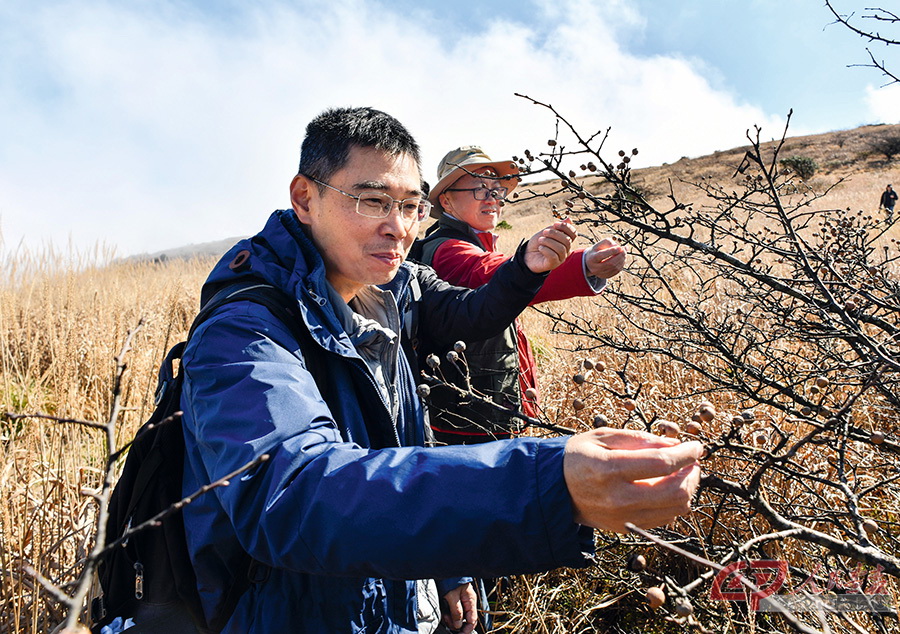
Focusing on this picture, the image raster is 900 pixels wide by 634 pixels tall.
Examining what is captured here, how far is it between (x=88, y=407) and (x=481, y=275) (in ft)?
10.3

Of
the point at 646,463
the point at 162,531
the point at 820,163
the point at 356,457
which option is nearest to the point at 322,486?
the point at 356,457

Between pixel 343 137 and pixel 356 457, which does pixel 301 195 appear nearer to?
pixel 343 137

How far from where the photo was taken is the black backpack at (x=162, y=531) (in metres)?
1.33

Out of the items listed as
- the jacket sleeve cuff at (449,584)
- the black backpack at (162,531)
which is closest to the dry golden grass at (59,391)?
the black backpack at (162,531)

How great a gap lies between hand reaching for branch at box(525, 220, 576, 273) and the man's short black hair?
66cm

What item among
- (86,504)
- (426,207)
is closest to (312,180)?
(426,207)

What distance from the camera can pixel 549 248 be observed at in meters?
2.17

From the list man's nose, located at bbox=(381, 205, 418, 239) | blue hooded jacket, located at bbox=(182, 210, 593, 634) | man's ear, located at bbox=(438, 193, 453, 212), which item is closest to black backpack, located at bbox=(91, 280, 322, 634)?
blue hooded jacket, located at bbox=(182, 210, 593, 634)

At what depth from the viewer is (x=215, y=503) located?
129 centimetres

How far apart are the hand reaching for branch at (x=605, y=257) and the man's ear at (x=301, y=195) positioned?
1.17m

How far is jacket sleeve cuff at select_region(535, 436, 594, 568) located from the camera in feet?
2.82

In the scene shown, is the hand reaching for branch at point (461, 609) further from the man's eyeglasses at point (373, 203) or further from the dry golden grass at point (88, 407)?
the man's eyeglasses at point (373, 203)

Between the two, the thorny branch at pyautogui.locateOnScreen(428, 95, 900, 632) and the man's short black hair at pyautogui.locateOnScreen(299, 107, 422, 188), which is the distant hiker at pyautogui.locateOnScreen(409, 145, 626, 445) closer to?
the thorny branch at pyautogui.locateOnScreen(428, 95, 900, 632)

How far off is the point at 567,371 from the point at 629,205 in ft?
8.85
